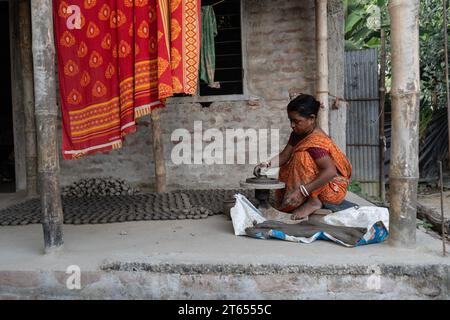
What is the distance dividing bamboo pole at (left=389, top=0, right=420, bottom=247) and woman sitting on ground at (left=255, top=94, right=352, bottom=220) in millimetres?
604

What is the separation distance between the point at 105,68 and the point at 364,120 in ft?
18.3

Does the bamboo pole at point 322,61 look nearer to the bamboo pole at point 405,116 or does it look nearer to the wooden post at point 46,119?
the bamboo pole at point 405,116

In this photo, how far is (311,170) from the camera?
11.7ft

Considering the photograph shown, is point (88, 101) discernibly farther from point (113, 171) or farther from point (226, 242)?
point (113, 171)

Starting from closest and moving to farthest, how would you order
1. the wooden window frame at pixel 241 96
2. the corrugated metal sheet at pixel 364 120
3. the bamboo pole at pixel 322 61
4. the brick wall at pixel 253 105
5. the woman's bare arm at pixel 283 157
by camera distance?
1. the woman's bare arm at pixel 283 157
2. the bamboo pole at pixel 322 61
3. the brick wall at pixel 253 105
4. the wooden window frame at pixel 241 96
5. the corrugated metal sheet at pixel 364 120

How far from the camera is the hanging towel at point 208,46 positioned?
615cm

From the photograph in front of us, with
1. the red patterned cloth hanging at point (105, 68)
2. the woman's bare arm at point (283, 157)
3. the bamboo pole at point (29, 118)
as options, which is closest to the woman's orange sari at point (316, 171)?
the woman's bare arm at point (283, 157)

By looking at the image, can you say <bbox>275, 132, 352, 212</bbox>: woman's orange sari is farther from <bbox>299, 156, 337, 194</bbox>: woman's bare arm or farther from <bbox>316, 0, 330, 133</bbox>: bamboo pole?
<bbox>316, 0, 330, 133</bbox>: bamboo pole

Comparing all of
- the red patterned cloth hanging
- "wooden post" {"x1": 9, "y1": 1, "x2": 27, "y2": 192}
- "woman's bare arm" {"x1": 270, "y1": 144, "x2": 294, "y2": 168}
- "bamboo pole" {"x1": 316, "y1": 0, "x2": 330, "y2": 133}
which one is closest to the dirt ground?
"bamboo pole" {"x1": 316, "y1": 0, "x2": 330, "y2": 133}

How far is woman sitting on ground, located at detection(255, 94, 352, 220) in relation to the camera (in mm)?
3457

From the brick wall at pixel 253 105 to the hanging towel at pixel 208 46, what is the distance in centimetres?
60

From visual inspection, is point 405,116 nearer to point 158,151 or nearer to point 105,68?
point 105,68

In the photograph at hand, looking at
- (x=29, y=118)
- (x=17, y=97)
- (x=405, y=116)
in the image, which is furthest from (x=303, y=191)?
(x=17, y=97)
